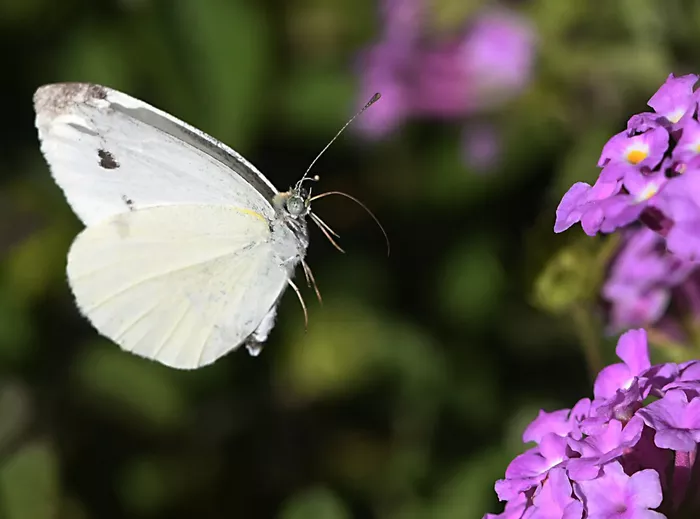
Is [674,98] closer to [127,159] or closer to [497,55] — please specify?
[127,159]

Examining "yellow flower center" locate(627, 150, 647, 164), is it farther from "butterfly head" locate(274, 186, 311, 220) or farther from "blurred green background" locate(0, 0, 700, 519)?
"blurred green background" locate(0, 0, 700, 519)

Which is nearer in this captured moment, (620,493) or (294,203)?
(620,493)

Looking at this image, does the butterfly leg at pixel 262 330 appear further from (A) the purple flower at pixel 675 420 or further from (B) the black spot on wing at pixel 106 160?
(A) the purple flower at pixel 675 420

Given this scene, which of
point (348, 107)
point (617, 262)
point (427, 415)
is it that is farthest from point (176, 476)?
point (617, 262)

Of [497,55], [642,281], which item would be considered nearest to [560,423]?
[642,281]

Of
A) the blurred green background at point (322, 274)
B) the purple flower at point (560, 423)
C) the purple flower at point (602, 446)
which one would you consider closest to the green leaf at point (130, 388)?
the blurred green background at point (322, 274)

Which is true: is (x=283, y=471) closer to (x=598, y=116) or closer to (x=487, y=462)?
(x=487, y=462)
